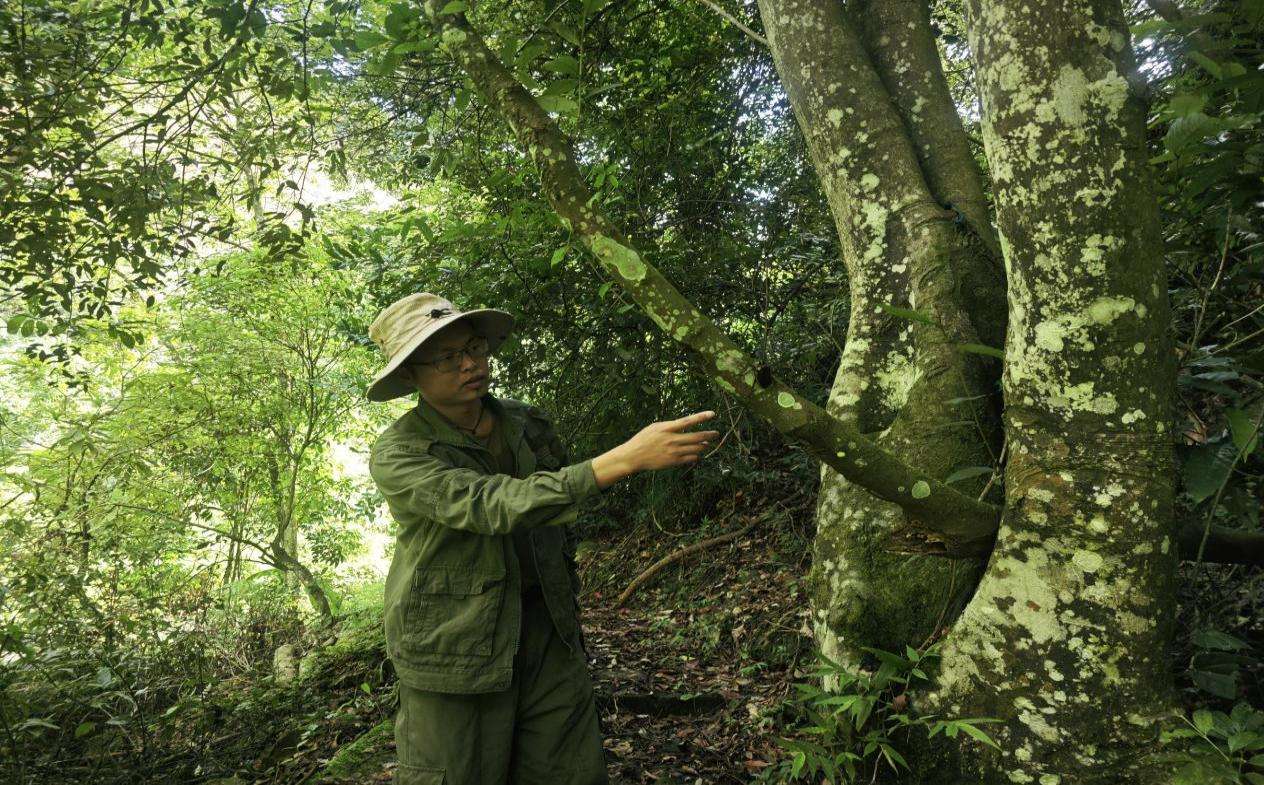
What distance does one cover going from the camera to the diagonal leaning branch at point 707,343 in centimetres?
206

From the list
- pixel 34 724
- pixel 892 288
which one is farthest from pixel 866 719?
pixel 34 724

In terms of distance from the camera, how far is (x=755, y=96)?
5.98 meters

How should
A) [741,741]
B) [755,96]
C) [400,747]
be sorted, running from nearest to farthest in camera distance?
[400,747], [741,741], [755,96]

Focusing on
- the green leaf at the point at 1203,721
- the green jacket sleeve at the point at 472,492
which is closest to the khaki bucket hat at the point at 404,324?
the green jacket sleeve at the point at 472,492

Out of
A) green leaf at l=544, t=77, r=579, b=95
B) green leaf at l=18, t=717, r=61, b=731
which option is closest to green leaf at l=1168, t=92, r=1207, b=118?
green leaf at l=544, t=77, r=579, b=95

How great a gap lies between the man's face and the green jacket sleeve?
0.89 ft

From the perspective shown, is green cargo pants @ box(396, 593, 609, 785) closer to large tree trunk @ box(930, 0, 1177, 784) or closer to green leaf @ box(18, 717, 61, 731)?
large tree trunk @ box(930, 0, 1177, 784)

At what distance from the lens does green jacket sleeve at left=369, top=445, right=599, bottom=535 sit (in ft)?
7.06

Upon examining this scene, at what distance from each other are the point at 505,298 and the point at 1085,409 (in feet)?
13.4

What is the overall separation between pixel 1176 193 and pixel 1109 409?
4.87 ft

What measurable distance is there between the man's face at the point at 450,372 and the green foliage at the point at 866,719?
64.0 inches

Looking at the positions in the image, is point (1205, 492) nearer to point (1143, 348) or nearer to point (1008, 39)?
point (1143, 348)

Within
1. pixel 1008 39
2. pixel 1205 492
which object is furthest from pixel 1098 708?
pixel 1008 39

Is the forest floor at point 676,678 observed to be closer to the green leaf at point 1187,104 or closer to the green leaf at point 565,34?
the green leaf at point 1187,104
